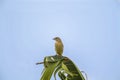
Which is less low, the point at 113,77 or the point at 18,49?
the point at 18,49

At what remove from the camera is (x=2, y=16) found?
1.38 meters

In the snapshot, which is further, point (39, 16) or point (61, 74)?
point (39, 16)

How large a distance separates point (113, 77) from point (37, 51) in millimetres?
565

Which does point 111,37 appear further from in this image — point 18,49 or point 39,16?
point 18,49

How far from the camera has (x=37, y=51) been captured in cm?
134

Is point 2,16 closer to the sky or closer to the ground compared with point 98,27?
closer to the sky

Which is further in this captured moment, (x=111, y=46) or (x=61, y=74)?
(x=111, y=46)

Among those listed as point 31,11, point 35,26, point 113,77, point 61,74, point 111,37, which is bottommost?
point 113,77

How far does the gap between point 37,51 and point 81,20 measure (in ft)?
1.27

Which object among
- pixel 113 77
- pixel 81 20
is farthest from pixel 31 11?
pixel 113 77

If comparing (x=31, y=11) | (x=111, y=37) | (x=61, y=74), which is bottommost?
(x=61, y=74)

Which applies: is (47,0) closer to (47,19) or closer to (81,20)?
(47,19)

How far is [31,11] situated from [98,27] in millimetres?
497

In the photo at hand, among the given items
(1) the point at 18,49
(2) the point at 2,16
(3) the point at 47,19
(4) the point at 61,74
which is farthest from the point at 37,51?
(4) the point at 61,74
